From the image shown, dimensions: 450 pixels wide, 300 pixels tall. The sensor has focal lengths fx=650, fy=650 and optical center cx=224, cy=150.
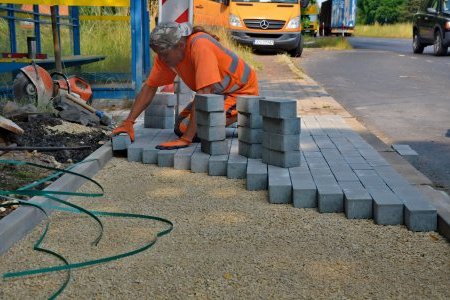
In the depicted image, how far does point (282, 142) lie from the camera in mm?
4754

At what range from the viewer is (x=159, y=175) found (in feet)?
16.9

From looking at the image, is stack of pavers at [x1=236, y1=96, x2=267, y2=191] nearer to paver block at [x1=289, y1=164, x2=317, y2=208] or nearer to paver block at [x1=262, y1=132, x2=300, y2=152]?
paver block at [x1=262, y1=132, x2=300, y2=152]

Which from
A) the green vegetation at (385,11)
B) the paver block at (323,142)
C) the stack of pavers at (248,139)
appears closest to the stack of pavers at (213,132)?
the stack of pavers at (248,139)

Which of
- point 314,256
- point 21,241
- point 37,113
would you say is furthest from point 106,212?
point 37,113

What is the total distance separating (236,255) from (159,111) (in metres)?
3.49

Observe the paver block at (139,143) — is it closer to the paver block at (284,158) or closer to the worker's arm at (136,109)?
the worker's arm at (136,109)

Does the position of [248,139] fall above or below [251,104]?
below

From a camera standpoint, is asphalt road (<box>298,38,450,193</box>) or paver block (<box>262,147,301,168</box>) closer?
paver block (<box>262,147,301,168</box>)

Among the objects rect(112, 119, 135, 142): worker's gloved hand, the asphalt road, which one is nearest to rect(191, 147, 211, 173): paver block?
rect(112, 119, 135, 142): worker's gloved hand

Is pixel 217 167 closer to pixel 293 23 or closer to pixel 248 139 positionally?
pixel 248 139

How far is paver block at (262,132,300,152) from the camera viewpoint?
4.76m

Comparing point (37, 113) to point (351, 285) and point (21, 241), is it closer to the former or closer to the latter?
point (21, 241)

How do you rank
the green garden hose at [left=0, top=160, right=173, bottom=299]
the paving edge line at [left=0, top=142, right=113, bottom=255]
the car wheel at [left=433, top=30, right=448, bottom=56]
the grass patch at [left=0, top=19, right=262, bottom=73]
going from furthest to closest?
the car wheel at [left=433, top=30, right=448, bottom=56] < the grass patch at [left=0, top=19, right=262, bottom=73] < the paving edge line at [left=0, top=142, right=113, bottom=255] < the green garden hose at [left=0, top=160, right=173, bottom=299]

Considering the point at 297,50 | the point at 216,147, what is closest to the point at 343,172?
the point at 216,147
